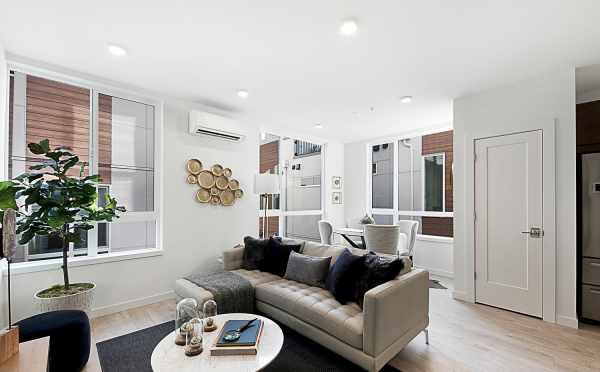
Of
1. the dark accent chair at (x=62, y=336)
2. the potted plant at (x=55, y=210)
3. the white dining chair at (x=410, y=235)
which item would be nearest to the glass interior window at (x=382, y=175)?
the white dining chair at (x=410, y=235)

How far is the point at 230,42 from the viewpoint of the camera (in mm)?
2533

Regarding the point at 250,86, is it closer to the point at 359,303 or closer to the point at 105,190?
the point at 105,190

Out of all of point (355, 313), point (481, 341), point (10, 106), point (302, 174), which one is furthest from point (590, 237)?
point (10, 106)

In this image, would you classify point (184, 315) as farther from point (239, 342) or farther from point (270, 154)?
point (270, 154)

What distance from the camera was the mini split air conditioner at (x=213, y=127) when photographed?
3938 mm

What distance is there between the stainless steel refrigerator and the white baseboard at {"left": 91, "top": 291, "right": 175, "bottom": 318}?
16.1 feet

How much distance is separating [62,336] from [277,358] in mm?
1596

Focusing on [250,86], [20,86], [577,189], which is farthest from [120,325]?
[577,189]

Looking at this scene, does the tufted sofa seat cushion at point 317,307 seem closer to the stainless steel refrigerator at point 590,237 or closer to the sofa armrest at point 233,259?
the sofa armrest at point 233,259

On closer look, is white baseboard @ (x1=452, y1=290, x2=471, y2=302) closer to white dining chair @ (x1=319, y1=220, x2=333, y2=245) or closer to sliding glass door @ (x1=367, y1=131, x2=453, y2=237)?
sliding glass door @ (x1=367, y1=131, x2=453, y2=237)

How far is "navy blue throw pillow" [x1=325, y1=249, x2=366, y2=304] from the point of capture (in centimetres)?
252

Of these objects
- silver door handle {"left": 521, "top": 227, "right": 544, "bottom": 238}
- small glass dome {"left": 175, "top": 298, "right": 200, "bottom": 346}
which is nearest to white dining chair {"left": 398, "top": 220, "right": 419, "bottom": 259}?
silver door handle {"left": 521, "top": 227, "right": 544, "bottom": 238}

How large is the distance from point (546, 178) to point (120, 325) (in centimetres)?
491

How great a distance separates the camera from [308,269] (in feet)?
9.86
